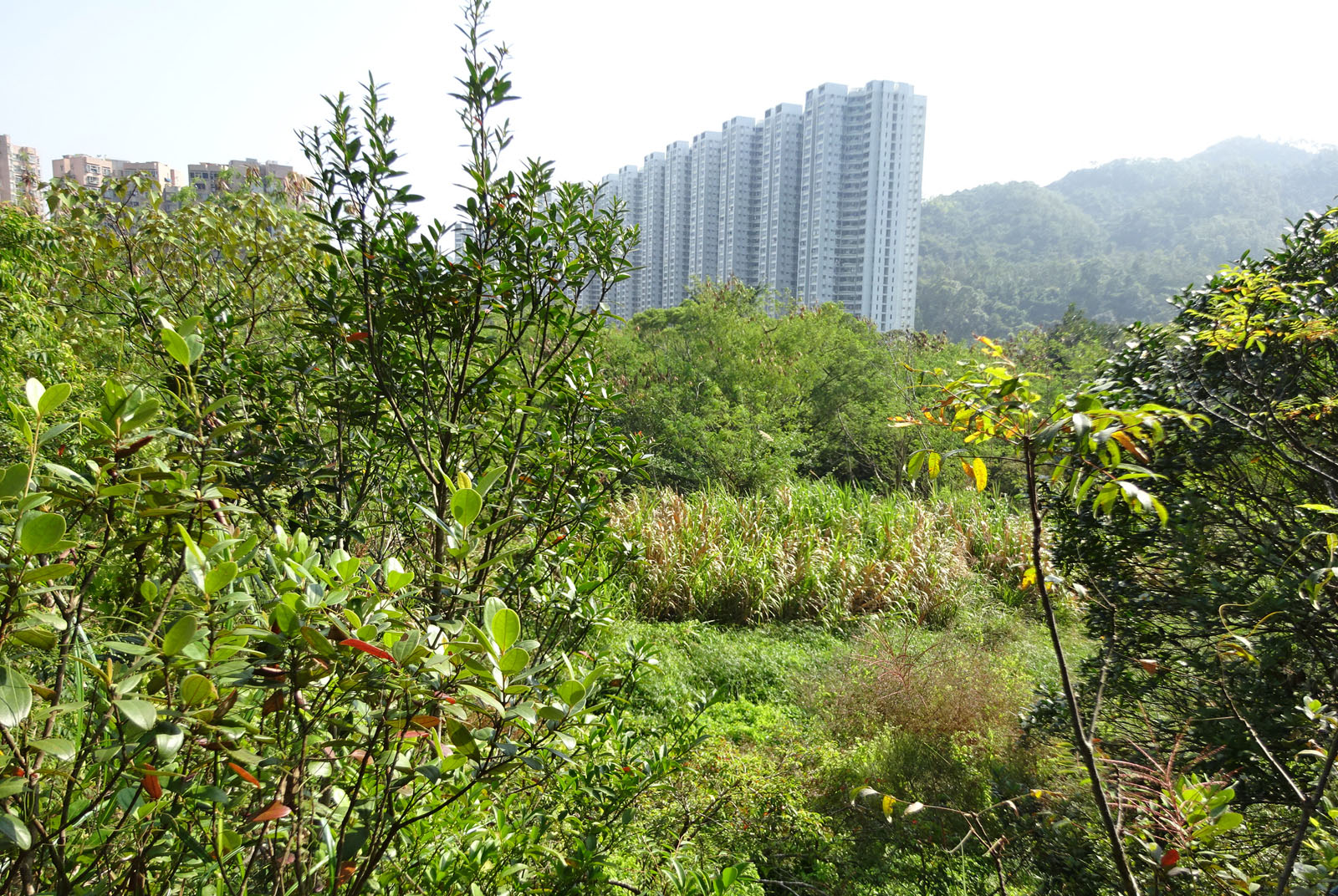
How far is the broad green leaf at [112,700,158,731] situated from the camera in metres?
0.63

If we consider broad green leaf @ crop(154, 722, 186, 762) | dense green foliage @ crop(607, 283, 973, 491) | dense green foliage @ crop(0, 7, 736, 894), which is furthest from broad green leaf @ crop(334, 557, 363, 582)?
dense green foliage @ crop(607, 283, 973, 491)

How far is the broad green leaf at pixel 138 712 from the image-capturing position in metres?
0.63

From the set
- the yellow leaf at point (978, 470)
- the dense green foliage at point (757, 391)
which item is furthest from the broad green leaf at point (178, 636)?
the dense green foliage at point (757, 391)

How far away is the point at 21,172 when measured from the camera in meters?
5.54

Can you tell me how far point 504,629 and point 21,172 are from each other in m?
7.28

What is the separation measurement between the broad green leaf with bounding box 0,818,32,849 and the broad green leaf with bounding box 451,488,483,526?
513mm

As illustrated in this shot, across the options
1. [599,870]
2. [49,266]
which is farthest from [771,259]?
[599,870]

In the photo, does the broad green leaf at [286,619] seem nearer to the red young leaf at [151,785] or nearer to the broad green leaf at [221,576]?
the broad green leaf at [221,576]

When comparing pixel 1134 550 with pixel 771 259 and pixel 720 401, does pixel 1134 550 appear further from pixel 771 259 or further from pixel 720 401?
pixel 771 259

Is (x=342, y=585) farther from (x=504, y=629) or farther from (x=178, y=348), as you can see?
(x=178, y=348)

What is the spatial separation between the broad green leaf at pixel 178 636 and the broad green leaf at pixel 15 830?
196 millimetres

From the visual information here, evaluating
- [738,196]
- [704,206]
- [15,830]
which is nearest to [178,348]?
[15,830]

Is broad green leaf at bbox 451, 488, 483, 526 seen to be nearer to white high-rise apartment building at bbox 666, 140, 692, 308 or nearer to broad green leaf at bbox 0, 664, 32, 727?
broad green leaf at bbox 0, 664, 32, 727

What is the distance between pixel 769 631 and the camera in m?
5.86
